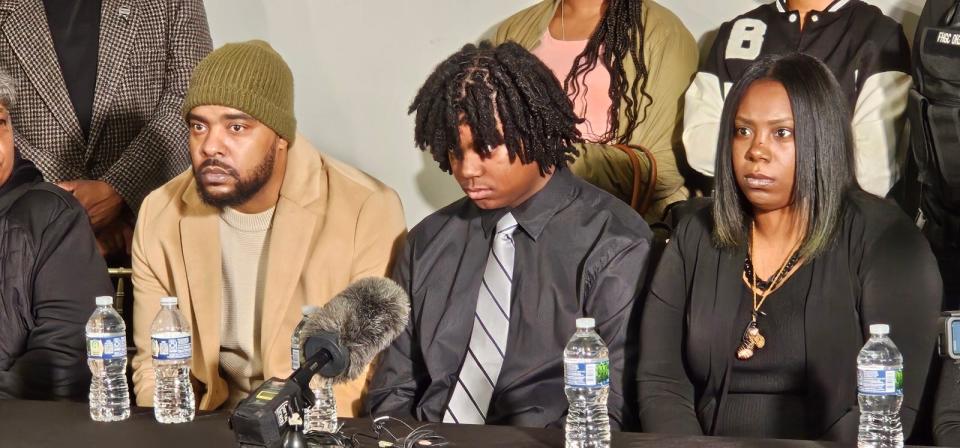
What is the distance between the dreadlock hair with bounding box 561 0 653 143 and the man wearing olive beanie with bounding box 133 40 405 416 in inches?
30.4

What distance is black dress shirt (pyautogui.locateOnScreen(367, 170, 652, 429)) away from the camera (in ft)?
9.75

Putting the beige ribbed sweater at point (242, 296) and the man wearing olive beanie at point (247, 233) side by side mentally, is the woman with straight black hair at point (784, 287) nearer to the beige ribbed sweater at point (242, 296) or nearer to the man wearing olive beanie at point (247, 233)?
the man wearing olive beanie at point (247, 233)

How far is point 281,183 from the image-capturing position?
349cm

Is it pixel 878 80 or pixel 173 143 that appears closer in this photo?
pixel 878 80

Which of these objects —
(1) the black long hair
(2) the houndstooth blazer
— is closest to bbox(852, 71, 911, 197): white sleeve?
(1) the black long hair

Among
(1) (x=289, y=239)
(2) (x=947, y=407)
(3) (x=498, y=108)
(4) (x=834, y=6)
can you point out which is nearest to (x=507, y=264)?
(3) (x=498, y=108)

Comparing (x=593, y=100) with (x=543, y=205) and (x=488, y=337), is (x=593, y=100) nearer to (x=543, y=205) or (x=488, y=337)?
(x=543, y=205)

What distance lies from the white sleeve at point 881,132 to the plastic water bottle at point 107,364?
2.04 m

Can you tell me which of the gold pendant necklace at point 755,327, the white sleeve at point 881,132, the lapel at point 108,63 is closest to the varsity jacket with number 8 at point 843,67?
the white sleeve at point 881,132

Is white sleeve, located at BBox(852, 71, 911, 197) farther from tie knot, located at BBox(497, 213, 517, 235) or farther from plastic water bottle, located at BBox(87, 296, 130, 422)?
plastic water bottle, located at BBox(87, 296, 130, 422)

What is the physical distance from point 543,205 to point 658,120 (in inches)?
Answer: 34.3

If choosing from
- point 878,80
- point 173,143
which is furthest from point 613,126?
point 173,143

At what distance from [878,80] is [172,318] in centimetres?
207

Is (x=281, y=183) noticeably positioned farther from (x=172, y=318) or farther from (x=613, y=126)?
(x=613, y=126)
